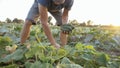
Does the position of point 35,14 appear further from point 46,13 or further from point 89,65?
point 89,65

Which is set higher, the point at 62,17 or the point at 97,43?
the point at 62,17

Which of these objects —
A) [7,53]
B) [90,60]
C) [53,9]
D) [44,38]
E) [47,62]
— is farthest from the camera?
[44,38]

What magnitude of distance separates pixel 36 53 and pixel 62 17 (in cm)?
187

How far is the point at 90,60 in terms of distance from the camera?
2.96 m

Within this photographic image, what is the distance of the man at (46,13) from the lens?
163 inches

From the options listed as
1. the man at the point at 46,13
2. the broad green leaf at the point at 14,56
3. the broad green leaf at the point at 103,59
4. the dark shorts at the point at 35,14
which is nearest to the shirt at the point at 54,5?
the man at the point at 46,13

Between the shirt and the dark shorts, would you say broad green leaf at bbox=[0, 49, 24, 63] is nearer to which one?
the shirt

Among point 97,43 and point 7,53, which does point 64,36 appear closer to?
point 97,43

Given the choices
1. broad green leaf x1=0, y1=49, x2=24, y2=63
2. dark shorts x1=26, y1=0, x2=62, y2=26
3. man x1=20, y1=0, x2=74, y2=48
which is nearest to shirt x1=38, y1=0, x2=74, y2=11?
man x1=20, y1=0, x2=74, y2=48

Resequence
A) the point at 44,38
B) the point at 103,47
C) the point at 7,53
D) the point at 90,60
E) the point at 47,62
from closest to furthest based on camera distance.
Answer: the point at 47,62, the point at 90,60, the point at 7,53, the point at 103,47, the point at 44,38

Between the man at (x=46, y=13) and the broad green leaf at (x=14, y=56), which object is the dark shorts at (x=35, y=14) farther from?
the broad green leaf at (x=14, y=56)

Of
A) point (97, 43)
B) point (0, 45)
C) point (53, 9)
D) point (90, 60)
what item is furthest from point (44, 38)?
point (90, 60)

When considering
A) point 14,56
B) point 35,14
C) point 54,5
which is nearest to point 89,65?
point 14,56

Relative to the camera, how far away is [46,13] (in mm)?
4152
